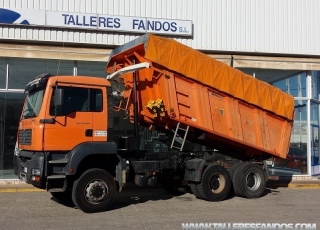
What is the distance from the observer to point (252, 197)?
11.4 meters

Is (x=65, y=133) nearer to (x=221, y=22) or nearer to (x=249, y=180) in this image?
(x=249, y=180)

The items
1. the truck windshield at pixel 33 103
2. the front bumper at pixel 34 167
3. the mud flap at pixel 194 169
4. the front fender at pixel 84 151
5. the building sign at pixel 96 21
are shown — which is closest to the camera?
the front bumper at pixel 34 167

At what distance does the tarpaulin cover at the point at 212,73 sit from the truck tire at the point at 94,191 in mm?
2969

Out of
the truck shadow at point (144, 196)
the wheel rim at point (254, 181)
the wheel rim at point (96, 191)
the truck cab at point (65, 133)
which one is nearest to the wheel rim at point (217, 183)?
the truck shadow at point (144, 196)

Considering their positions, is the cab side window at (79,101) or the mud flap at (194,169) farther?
the mud flap at (194,169)

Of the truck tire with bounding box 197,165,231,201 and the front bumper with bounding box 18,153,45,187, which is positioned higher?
the front bumper with bounding box 18,153,45,187

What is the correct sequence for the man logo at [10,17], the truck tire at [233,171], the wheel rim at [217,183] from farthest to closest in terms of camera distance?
the man logo at [10,17] → the truck tire at [233,171] → the wheel rim at [217,183]

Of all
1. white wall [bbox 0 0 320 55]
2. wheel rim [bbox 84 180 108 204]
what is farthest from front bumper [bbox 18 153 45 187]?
white wall [bbox 0 0 320 55]

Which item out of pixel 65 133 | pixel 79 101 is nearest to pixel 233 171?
pixel 79 101

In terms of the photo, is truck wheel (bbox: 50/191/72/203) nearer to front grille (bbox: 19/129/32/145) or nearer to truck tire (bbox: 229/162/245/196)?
front grille (bbox: 19/129/32/145)

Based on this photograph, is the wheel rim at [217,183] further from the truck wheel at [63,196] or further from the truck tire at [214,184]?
the truck wheel at [63,196]

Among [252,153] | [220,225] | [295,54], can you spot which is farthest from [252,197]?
[295,54]

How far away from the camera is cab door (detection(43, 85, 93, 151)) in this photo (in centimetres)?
907

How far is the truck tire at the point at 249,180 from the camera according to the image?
36.8 ft
